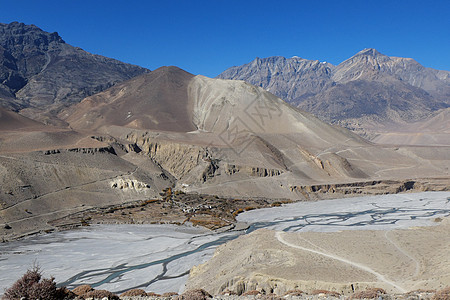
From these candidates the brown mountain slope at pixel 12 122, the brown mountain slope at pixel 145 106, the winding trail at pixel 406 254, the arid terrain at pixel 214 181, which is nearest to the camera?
the winding trail at pixel 406 254

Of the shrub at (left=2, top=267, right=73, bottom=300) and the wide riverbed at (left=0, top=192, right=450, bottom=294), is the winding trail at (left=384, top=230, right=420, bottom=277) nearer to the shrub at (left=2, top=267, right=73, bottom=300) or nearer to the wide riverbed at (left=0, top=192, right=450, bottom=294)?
the wide riverbed at (left=0, top=192, right=450, bottom=294)

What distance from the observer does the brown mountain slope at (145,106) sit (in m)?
120

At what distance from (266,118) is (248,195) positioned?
52.5 meters

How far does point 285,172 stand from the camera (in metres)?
83.4

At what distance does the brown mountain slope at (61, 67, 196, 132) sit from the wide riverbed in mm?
64990

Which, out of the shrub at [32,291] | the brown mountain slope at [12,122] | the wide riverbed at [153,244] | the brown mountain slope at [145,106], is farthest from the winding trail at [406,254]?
the brown mountain slope at [12,122]

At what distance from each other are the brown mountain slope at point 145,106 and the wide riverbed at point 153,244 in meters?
65.0

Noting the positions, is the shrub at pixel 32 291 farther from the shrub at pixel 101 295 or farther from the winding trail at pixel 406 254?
the winding trail at pixel 406 254

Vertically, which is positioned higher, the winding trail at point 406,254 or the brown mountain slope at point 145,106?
the brown mountain slope at point 145,106

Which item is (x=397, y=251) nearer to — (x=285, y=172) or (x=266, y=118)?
(x=285, y=172)

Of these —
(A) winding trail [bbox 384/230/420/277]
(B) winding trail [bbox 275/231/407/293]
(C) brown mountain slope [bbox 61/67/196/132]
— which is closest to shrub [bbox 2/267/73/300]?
(B) winding trail [bbox 275/231/407/293]

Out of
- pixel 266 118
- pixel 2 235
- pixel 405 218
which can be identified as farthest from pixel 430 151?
pixel 2 235

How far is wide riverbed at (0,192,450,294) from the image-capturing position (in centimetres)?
3072

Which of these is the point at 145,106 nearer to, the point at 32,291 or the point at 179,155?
the point at 179,155
